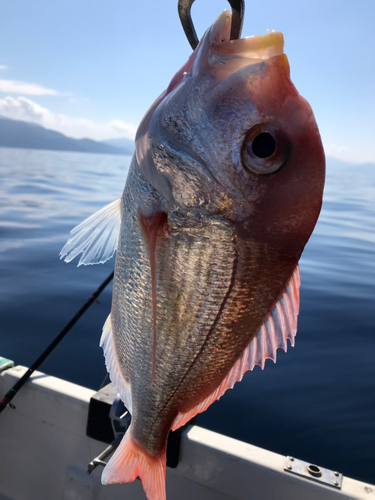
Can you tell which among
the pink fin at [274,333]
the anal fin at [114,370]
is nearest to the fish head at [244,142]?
the pink fin at [274,333]

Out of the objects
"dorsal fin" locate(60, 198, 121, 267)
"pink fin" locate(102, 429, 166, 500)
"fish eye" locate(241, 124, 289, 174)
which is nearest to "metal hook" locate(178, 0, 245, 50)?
"fish eye" locate(241, 124, 289, 174)

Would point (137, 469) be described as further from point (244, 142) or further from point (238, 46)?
point (238, 46)

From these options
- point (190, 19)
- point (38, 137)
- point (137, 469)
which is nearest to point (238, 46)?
point (190, 19)

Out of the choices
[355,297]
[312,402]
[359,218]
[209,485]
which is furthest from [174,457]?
[359,218]

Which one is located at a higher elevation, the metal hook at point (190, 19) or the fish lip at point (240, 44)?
the metal hook at point (190, 19)

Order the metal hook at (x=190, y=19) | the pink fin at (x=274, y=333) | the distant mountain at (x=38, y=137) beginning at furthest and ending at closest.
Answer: the distant mountain at (x=38, y=137) → the pink fin at (x=274, y=333) → the metal hook at (x=190, y=19)

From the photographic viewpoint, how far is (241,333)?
3.37 ft

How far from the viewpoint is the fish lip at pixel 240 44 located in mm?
815

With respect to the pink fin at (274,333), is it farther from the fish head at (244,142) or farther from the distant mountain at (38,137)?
the distant mountain at (38,137)

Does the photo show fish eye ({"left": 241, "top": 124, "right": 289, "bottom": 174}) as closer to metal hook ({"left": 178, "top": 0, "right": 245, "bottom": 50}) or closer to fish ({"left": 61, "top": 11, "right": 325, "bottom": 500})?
fish ({"left": 61, "top": 11, "right": 325, "bottom": 500})

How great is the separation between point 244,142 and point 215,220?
7.7 inches

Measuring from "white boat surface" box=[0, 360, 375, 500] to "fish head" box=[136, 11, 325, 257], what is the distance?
5.25ft

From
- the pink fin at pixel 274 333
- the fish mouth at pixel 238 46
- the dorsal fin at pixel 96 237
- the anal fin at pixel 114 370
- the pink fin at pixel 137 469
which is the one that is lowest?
the pink fin at pixel 137 469

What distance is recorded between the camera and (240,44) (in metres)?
0.83
